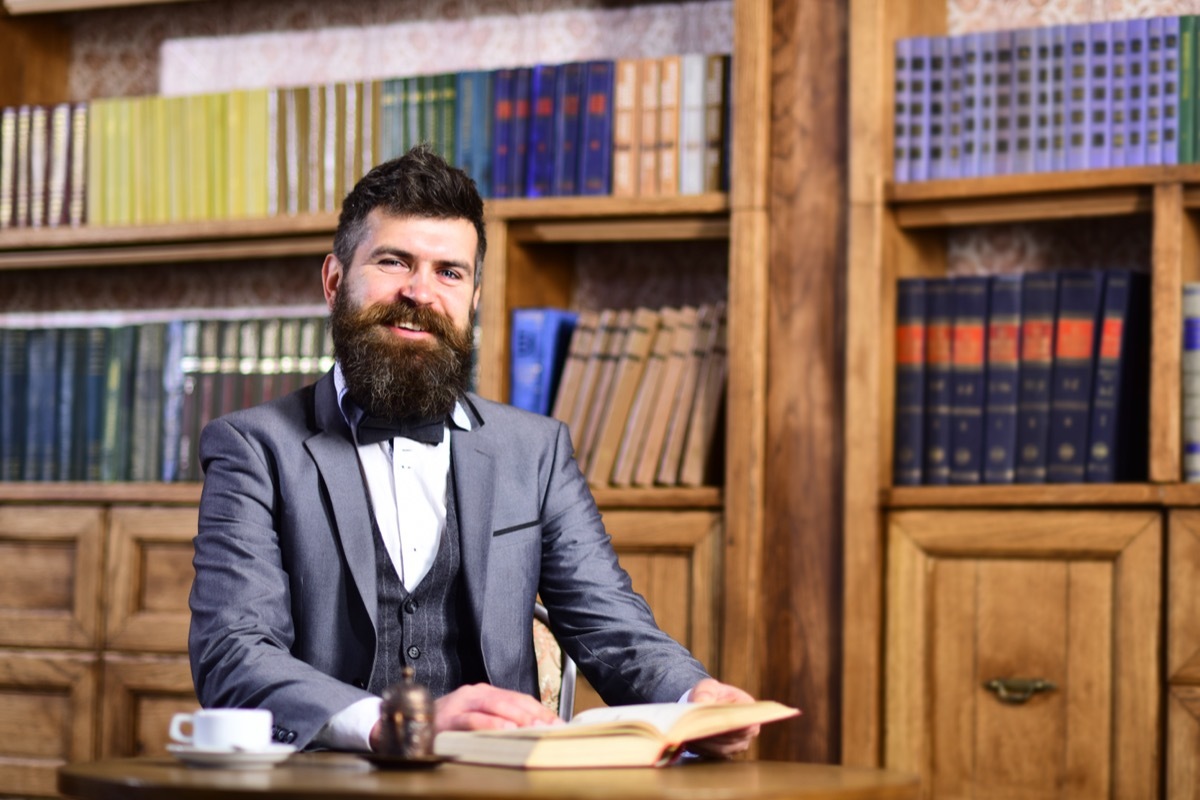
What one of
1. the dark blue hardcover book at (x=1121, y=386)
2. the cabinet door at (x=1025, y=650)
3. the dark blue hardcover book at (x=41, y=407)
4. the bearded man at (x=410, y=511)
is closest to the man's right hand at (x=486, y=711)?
the bearded man at (x=410, y=511)

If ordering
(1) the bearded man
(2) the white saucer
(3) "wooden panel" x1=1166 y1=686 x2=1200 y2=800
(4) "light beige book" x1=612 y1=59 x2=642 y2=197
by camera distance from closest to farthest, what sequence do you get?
(2) the white saucer
(1) the bearded man
(3) "wooden panel" x1=1166 y1=686 x2=1200 y2=800
(4) "light beige book" x1=612 y1=59 x2=642 y2=197

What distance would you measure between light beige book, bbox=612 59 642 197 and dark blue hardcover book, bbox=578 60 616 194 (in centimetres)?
2

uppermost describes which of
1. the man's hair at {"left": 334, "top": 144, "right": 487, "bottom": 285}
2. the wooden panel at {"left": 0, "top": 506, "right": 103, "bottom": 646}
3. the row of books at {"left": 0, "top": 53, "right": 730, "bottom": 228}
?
the row of books at {"left": 0, "top": 53, "right": 730, "bottom": 228}

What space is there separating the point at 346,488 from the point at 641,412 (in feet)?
3.79

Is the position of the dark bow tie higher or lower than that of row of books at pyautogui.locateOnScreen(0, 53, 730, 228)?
lower

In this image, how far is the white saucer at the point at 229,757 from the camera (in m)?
1.43

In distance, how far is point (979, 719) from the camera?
2842 mm

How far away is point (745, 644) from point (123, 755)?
137 centimetres

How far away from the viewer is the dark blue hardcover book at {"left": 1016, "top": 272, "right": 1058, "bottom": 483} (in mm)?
2854

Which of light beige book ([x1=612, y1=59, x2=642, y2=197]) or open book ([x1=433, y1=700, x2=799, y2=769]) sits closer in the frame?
open book ([x1=433, y1=700, x2=799, y2=769])

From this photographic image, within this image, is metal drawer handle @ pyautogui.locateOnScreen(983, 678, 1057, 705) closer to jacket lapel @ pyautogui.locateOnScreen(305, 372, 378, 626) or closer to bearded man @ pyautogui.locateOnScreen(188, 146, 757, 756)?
bearded man @ pyautogui.locateOnScreen(188, 146, 757, 756)

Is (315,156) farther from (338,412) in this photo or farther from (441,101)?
(338,412)

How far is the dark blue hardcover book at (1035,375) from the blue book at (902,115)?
1.06ft

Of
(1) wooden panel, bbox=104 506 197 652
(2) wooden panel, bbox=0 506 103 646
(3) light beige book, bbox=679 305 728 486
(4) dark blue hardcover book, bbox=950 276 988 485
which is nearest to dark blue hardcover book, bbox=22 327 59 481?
(2) wooden panel, bbox=0 506 103 646
